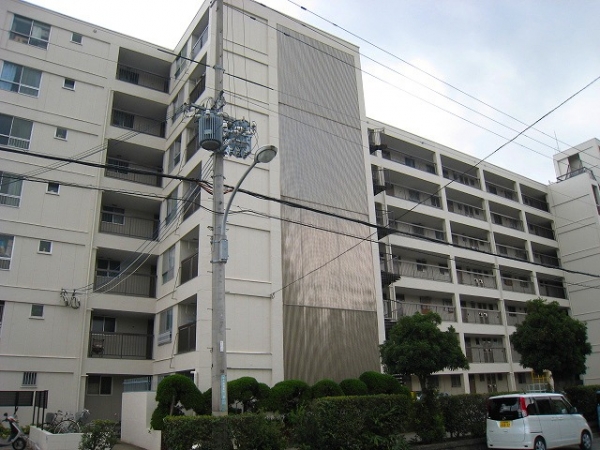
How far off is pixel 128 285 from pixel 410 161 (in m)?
21.1

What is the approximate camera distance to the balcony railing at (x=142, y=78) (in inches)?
1052

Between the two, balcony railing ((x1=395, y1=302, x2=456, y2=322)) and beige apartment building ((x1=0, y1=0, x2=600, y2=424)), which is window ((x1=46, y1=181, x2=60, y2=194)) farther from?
balcony railing ((x1=395, y1=302, x2=456, y2=322))

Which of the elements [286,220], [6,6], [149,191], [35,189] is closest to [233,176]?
[286,220]

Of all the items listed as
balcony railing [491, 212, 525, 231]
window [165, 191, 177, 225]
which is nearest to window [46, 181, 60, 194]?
window [165, 191, 177, 225]

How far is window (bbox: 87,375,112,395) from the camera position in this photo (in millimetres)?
21992

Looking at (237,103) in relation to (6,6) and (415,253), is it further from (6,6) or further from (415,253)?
(415,253)

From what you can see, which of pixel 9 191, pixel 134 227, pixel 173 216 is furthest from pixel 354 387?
pixel 9 191

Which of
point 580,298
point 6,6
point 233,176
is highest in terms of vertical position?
point 6,6

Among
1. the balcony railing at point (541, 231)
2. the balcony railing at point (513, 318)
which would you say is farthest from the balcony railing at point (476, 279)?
the balcony railing at point (541, 231)

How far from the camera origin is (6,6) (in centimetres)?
2300

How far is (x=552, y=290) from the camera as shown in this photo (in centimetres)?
3938

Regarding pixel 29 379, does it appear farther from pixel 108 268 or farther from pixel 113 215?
pixel 113 215

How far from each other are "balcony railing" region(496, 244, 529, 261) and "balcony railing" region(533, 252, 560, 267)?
1371mm

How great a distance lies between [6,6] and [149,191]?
10.6 m
